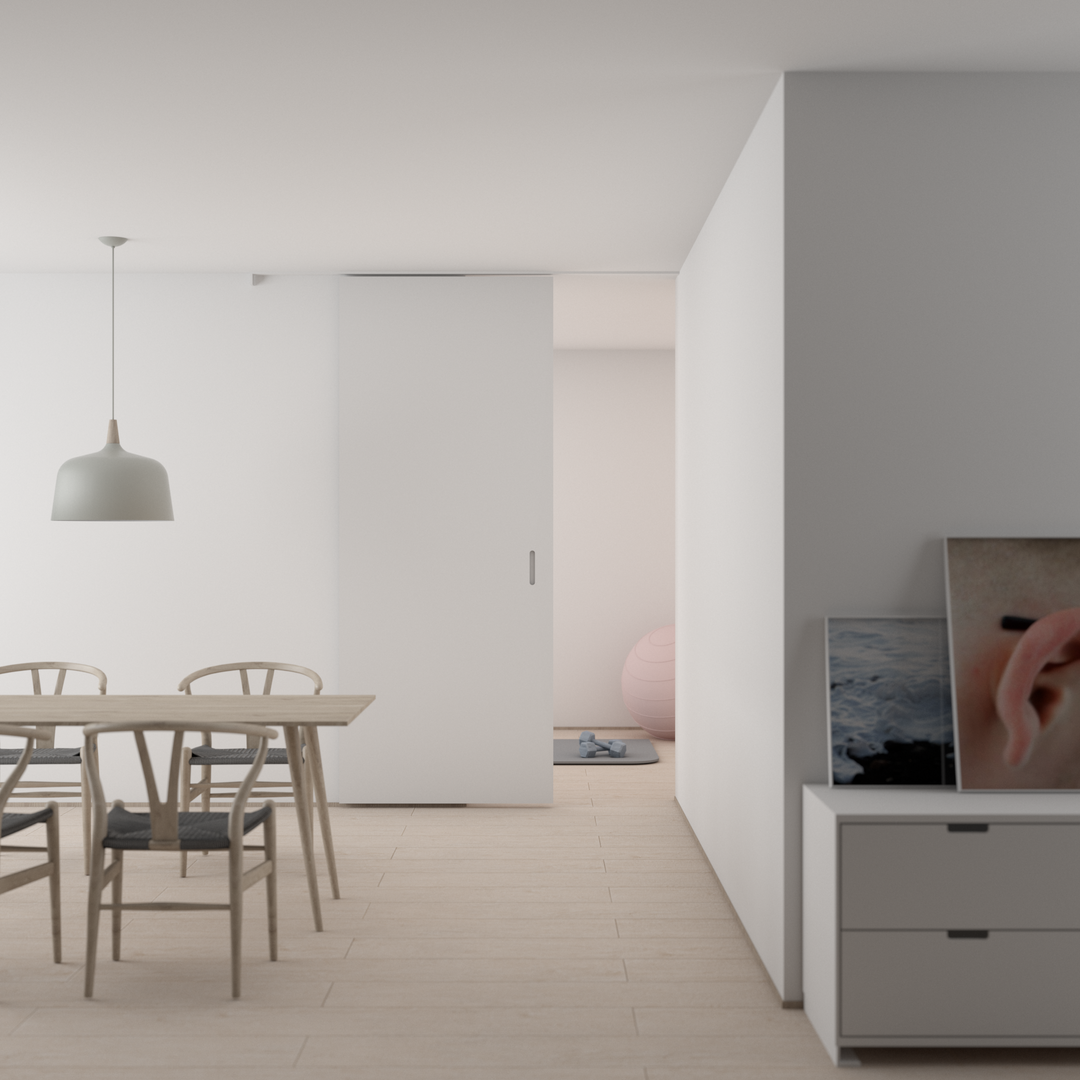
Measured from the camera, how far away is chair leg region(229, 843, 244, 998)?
2.97m

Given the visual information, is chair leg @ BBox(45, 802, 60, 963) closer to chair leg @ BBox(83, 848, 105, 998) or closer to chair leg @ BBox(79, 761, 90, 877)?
chair leg @ BBox(83, 848, 105, 998)

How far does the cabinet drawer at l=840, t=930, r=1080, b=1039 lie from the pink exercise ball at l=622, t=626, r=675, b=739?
4.31 metres

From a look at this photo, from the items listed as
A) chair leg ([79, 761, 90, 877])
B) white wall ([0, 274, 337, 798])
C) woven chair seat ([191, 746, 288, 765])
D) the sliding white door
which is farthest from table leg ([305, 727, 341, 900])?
white wall ([0, 274, 337, 798])

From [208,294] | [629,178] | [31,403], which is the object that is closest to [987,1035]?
[629,178]

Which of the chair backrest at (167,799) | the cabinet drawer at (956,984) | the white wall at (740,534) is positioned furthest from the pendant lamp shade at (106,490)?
the cabinet drawer at (956,984)

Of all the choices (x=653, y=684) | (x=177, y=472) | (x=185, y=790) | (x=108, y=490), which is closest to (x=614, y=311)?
(x=653, y=684)

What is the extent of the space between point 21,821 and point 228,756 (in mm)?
1222

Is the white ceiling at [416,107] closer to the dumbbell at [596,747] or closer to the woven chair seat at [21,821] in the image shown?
the woven chair seat at [21,821]

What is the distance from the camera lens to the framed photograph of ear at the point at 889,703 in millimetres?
2840

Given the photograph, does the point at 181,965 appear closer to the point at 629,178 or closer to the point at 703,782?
the point at 703,782

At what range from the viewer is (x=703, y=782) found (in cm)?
436

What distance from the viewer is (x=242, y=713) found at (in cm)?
362

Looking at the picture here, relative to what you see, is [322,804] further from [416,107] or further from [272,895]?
[416,107]

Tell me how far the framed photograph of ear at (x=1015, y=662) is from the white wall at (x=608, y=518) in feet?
15.3
